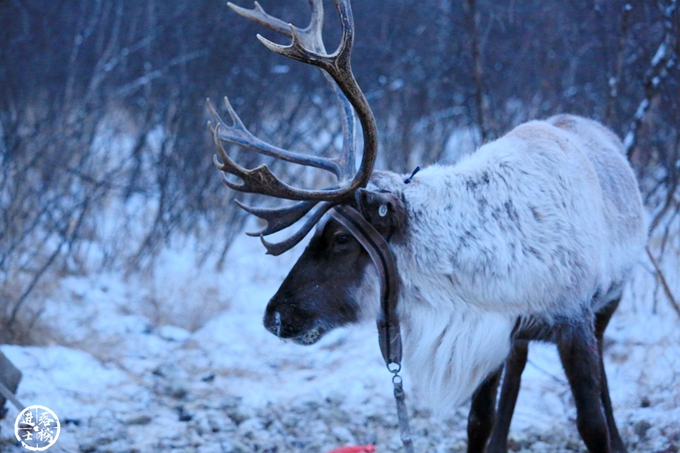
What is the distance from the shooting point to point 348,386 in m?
4.36

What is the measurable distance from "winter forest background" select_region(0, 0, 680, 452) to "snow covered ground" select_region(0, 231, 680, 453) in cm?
6

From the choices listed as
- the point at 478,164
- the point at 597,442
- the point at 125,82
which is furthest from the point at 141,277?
the point at 597,442

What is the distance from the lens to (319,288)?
2.90 meters

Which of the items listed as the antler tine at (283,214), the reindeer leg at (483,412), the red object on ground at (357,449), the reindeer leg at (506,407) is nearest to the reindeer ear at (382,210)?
the antler tine at (283,214)

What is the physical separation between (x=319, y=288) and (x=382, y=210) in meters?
0.44

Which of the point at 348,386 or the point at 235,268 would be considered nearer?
the point at 348,386

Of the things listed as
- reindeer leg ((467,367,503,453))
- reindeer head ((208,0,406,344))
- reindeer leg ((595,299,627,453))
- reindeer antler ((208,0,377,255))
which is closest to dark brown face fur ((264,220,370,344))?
reindeer head ((208,0,406,344))

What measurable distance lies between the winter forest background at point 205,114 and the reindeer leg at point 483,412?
54.3 inches

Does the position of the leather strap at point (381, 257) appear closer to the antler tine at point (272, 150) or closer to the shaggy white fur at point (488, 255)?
the shaggy white fur at point (488, 255)

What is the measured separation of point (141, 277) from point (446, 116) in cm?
388

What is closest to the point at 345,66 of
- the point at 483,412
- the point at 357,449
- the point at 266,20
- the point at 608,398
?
the point at 266,20

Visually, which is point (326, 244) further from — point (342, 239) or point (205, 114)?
point (205, 114)

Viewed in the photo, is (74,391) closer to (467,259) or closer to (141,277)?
(141,277)

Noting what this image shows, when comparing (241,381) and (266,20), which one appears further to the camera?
(241,381)
